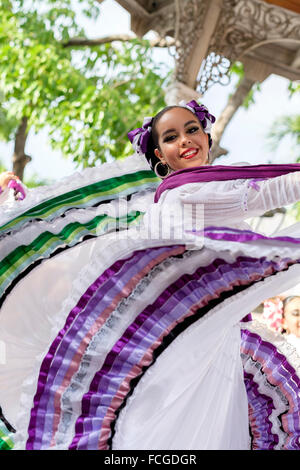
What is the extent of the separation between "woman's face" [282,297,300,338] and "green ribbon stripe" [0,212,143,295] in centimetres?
179

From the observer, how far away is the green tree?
569cm

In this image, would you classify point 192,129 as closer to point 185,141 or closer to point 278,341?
point 185,141

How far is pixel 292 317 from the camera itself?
11.6ft

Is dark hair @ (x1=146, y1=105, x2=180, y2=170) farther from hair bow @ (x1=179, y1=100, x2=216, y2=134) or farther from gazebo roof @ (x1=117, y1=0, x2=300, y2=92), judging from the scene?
gazebo roof @ (x1=117, y1=0, x2=300, y2=92)

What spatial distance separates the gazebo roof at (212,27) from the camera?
165 inches

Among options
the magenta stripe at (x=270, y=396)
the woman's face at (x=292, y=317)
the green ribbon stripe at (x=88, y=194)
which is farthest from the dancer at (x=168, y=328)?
the woman's face at (x=292, y=317)

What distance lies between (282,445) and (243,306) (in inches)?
25.5

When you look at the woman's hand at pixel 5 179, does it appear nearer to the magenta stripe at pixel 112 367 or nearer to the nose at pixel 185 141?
the nose at pixel 185 141

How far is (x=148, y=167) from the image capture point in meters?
2.27

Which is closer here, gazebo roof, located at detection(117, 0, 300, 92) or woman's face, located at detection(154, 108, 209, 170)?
woman's face, located at detection(154, 108, 209, 170)

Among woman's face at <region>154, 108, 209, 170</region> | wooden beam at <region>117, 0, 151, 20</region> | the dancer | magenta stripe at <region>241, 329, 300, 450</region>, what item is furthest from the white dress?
wooden beam at <region>117, 0, 151, 20</region>

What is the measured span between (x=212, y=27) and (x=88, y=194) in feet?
8.49

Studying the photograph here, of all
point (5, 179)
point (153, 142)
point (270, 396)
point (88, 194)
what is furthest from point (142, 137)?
point (270, 396)
